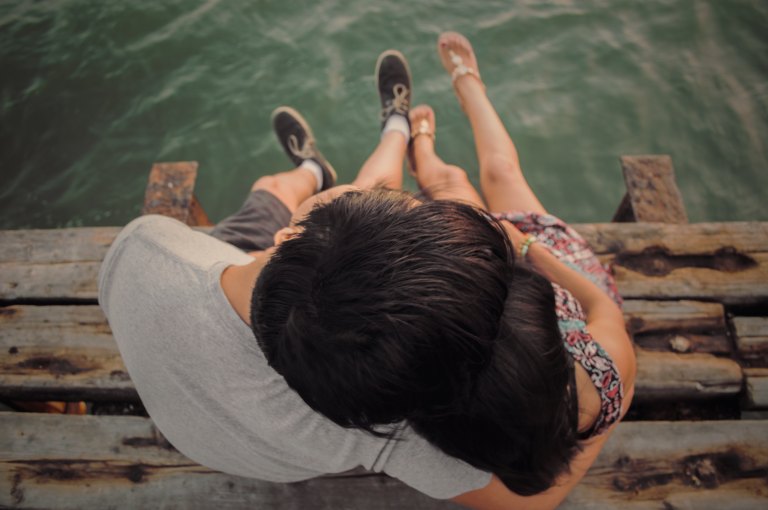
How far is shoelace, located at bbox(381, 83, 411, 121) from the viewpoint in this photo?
2.99 metres

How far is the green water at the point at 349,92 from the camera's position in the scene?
137 inches

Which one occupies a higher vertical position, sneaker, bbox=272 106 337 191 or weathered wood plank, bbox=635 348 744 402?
sneaker, bbox=272 106 337 191

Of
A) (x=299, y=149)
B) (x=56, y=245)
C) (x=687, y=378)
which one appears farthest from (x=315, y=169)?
(x=687, y=378)

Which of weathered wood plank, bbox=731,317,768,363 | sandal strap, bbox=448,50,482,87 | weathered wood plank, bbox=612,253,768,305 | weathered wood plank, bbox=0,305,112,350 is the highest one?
sandal strap, bbox=448,50,482,87

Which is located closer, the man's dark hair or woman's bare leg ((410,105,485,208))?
the man's dark hair

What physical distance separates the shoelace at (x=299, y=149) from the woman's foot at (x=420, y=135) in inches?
25.1

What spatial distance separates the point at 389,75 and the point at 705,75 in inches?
103

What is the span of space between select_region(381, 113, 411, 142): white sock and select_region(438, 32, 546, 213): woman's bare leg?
38 cm

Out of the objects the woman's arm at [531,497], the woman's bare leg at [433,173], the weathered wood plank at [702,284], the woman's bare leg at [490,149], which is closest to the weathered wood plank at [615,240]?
the weathered wood plank at [702,284]

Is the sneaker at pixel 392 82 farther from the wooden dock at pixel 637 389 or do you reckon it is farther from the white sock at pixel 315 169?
the wooden dock at pixel 637 389

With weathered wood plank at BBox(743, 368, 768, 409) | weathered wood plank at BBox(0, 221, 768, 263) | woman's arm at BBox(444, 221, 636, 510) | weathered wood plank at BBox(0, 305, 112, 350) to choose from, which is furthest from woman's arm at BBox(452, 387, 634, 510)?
weathered wood plank at BBox(0, 305, 112, 350)

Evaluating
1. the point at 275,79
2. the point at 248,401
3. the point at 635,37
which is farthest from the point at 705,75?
the point at 248,401

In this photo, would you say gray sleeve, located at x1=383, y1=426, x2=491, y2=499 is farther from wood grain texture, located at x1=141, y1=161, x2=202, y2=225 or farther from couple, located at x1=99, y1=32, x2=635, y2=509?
wood grain texture, located at x1=141, y1=161, x2=202, y2=225

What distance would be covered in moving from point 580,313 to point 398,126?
1767mm
